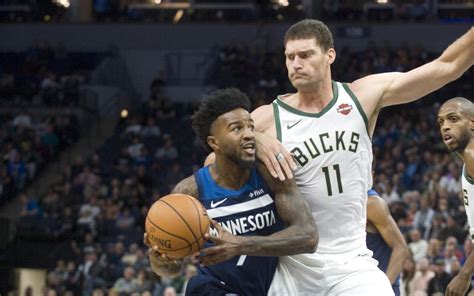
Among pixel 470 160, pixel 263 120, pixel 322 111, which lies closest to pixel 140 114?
pixel 470 160

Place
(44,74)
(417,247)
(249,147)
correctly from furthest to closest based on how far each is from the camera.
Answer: (44,74)
(417,247)
(249,147)

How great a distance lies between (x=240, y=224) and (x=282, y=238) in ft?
1.25

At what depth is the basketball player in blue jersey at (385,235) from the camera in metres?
7.25

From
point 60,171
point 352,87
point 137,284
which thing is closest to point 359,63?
point 60,171

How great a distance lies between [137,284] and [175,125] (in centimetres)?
817

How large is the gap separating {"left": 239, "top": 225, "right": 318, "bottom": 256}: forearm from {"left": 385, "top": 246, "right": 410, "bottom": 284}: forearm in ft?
6.93

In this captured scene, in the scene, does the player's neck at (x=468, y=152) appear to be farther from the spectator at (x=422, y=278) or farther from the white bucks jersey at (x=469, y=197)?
the spectator at (x=422, y=278)

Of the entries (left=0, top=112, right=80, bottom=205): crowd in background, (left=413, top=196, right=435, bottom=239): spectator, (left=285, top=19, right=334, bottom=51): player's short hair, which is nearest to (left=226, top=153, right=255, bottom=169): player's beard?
(left=285, top=19, right=334, bottom=51): player's short hair

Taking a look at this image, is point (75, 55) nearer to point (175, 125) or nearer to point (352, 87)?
point (175, 125)

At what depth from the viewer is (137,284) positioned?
14.8 m

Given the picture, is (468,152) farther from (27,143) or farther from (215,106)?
(27,143)

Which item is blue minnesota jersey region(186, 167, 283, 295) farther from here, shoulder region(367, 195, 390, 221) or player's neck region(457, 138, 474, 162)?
player's neck region(457, 138, 474, 162)

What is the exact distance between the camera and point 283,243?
5.24 meters

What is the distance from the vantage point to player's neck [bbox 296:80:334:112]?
586 cm
